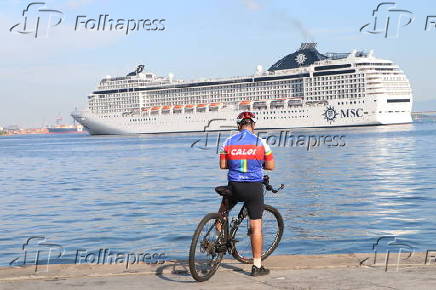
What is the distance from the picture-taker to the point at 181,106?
371 ft

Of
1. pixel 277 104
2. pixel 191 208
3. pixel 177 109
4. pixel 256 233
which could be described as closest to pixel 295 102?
pixel 277 104

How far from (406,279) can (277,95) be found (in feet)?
335

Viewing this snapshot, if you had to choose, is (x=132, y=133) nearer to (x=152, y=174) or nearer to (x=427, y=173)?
(x=152, y=174)

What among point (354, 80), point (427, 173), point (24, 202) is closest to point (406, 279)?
point (24, 202)

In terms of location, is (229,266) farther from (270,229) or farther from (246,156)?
(246,156)

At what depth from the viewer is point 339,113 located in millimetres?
99188

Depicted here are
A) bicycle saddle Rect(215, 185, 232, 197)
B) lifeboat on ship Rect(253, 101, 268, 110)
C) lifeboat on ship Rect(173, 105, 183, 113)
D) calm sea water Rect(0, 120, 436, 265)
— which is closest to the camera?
bicycle saddle Rect(215, 185, 232, 197)

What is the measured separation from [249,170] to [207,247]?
889 millimetres

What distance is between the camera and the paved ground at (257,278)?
19.9 feet

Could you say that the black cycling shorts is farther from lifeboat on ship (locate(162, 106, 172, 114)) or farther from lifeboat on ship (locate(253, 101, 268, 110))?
lifeboat on ship (locate(162, 106, 172, 114))

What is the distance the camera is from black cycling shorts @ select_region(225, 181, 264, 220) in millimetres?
6797

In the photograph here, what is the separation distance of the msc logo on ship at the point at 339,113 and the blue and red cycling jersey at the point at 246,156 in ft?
301

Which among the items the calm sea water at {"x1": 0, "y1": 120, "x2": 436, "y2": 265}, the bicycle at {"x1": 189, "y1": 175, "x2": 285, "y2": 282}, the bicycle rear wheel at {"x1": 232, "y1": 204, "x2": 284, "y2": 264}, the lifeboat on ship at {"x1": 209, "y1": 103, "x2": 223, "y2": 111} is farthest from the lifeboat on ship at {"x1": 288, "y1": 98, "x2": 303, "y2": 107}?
the bicycle at {"x1": 189, "y1": 175, "x2": 285, "y2": 282}

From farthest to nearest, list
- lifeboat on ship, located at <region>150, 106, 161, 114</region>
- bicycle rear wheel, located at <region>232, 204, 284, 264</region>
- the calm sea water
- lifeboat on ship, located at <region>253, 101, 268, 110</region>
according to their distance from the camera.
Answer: lifeboat on ship, located at <region>150, 106, 161, 114</region> < lifeboat on ship, located at <region>253, 101, 268, 110</region> < the calm sea water < bicycle rear wheel, located at <region>232, 204, 284, 264</region>
